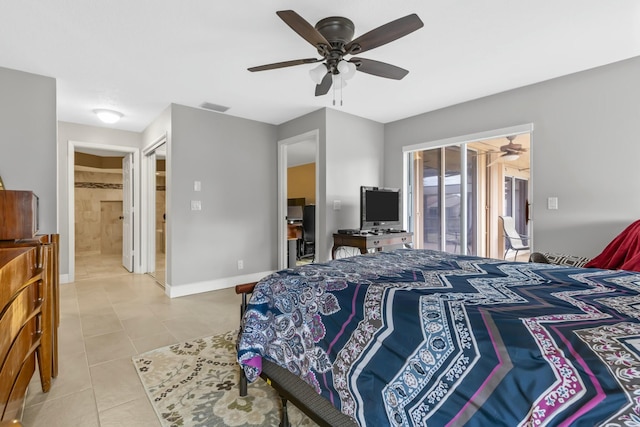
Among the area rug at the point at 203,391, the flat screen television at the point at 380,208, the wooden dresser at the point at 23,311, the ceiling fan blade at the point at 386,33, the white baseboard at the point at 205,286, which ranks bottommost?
the area rug at the point at 203,391

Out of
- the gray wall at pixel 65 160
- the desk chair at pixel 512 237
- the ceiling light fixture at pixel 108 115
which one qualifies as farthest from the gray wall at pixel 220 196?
the desk chair at pixel 512 237

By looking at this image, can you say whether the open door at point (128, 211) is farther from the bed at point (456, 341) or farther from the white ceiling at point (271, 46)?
the bed at point (456, 341)

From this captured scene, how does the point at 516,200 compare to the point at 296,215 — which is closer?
the point at 516,200

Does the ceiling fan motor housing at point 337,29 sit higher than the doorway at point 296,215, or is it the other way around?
the ceiling fan motor housing at point 337,29

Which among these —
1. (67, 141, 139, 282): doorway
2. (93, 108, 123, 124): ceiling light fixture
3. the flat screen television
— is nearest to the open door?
(67, 141, 139, 282): doorway

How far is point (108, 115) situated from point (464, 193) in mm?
4790

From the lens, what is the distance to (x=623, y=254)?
229 cm

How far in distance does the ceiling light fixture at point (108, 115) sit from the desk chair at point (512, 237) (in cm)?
534

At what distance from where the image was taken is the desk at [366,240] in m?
3.59

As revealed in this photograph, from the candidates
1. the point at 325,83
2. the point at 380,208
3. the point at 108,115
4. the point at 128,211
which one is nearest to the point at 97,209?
the point at 128,211

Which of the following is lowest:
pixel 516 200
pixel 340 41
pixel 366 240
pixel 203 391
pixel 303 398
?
pixel 203 391

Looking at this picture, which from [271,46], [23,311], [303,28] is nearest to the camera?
[23,311]

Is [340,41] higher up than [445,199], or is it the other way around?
[340,41]

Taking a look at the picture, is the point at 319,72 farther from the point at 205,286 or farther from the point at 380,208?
the point at 205,286
